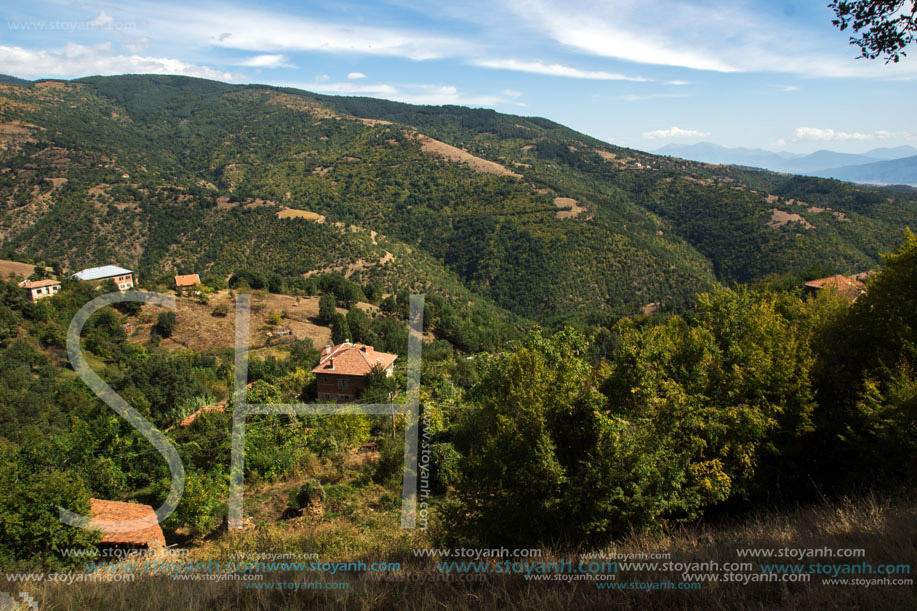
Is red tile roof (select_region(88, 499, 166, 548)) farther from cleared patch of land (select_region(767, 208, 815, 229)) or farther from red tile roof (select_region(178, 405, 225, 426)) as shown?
cleared patch of land (select_region(767, 208, 815, 229))

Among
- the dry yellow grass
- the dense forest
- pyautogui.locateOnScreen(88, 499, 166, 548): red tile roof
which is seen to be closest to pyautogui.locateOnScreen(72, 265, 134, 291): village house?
the dense forest

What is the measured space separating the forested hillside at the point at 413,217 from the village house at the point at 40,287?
21.7 metres

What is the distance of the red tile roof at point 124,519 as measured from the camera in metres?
10.7

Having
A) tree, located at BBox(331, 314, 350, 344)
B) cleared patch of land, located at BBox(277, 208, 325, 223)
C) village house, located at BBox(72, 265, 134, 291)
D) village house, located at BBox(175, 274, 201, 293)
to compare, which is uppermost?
cleared patch of land, located at BBox(277, 208, 325, 223)

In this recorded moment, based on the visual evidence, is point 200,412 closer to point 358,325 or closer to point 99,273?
point 358,325

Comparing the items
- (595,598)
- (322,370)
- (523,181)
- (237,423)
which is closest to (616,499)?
(595,598)

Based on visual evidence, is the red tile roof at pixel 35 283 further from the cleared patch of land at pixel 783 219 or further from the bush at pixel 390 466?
the cleared patch of land at pixel 783 219

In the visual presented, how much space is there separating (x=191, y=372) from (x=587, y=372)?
93.1ft

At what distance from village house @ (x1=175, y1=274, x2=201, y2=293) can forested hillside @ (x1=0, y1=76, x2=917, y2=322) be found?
18453 millimetres

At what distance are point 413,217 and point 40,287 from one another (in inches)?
2926

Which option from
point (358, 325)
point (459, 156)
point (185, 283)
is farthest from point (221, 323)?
point (459, 156)

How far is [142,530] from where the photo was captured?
11070mm

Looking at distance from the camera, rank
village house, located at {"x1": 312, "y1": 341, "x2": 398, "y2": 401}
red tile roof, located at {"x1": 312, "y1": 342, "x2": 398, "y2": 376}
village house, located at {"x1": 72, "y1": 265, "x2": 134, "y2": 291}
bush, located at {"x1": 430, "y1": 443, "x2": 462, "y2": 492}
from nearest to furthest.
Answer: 1. bush, located at {"x1": 430, "y1": 443, "x2": 462, "y2": 492}
2. village house, located at {"x1": 312, "y1": 341, "x2": 398, "y2": 401}
3. red tile roof, located at {"x1": 312, "y1": 342, "x2": 398, "y2": 376}
4. village house, located at {"x1": 72, "y1": 265, "x2": 134, "y2": 291}

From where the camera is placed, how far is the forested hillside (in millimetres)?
74750
